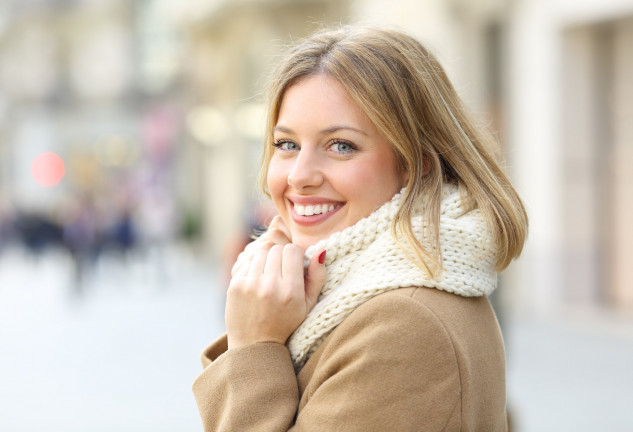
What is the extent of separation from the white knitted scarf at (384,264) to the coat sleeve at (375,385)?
0.18ft

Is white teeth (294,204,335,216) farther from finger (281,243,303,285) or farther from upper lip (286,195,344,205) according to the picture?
finger (281,243,303,285)

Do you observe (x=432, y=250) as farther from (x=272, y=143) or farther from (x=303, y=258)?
(x=272, y=143)

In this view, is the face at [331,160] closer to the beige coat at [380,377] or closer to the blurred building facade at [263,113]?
the beige coat at [380,377]

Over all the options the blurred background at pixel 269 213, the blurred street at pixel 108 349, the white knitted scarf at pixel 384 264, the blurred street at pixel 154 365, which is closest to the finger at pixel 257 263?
the white knitted scarf at pixel 384 264

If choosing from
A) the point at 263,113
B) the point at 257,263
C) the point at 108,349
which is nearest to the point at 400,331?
the point at 257,263

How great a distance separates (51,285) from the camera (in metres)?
17.4

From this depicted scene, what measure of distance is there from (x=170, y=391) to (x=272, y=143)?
552 centimetres

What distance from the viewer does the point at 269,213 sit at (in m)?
6.46

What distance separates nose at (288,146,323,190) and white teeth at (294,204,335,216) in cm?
6

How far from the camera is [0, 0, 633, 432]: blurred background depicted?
6941mm

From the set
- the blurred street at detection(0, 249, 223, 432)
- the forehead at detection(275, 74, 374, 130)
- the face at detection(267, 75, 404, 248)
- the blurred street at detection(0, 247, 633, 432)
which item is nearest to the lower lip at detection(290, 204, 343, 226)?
the face at detection(267, 75, 404, 248)

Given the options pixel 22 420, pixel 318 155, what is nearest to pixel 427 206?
pixel 318 155

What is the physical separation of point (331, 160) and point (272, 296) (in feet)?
1.15

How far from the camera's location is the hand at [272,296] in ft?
6.07
